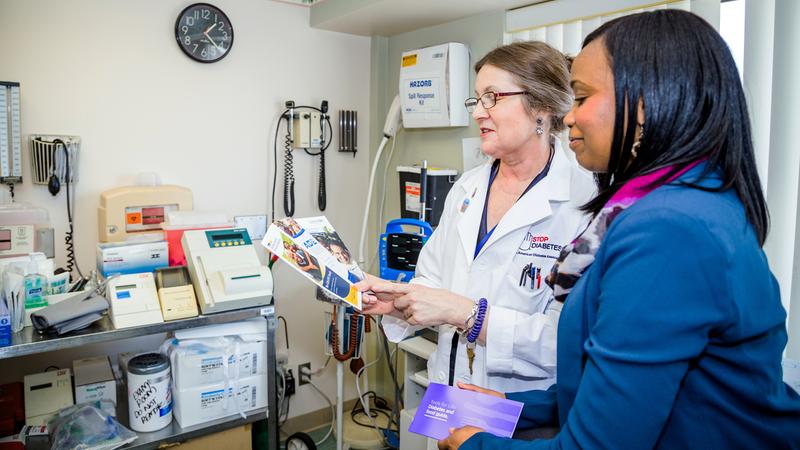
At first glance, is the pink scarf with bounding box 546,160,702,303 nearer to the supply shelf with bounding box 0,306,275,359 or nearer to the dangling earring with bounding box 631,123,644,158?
the dangling earring with bounding box 631,123,644,158

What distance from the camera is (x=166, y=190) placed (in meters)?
2.44

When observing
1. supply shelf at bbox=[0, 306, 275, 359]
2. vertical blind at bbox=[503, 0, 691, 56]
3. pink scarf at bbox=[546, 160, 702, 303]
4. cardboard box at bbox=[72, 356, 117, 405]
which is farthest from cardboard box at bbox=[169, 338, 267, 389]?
vertical blind at bbox=[503, 0, 691, 56]

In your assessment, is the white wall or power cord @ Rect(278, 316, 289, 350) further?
power cord @ Rect(278, 316, 289, 350)

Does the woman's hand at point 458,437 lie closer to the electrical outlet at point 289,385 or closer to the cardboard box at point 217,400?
the cardboard box at point 217,400

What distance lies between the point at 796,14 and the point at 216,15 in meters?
2.29

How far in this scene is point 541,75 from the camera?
1590mm

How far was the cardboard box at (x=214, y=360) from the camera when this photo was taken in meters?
2.00

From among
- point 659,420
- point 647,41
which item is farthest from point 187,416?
point 647,41

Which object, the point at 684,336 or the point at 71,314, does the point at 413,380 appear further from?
the point at 684,336

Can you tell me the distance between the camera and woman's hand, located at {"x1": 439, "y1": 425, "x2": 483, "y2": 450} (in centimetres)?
95

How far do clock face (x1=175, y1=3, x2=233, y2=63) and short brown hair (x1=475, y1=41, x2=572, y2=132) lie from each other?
1613mm

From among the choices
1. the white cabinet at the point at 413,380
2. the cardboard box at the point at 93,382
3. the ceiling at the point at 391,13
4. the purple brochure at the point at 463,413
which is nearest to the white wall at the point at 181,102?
the ceiling at the point at 391,13

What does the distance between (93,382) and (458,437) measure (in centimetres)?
162

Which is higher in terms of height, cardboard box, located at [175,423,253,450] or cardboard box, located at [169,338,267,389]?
cardboard box, located at [169,338,267,389]
